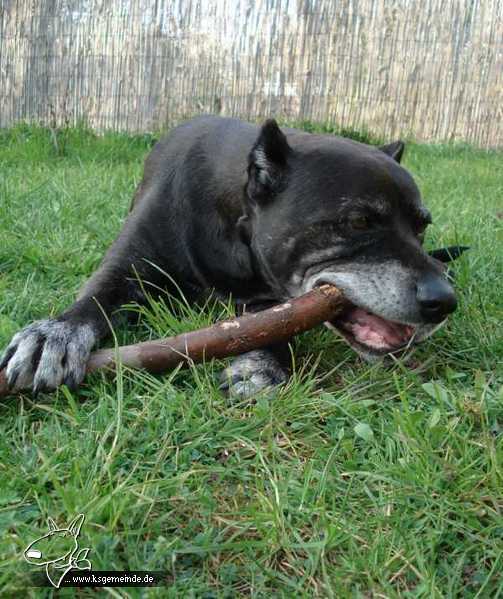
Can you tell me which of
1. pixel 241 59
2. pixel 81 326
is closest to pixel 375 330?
pixel 81 326

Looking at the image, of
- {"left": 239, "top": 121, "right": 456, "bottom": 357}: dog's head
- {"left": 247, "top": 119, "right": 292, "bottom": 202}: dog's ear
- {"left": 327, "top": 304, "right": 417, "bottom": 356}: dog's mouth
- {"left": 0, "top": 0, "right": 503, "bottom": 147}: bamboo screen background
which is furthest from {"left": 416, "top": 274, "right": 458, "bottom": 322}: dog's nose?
{"left": 0, "top": 0, "right": 503, "bottom": 147}: bamboo screen background

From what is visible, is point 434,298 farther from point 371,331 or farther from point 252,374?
point 252,374

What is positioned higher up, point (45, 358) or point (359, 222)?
point (359, 222)

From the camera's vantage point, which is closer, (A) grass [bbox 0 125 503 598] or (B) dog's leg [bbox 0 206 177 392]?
(A) grass [bbox 0 125 503 598]

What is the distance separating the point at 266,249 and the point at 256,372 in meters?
0.57

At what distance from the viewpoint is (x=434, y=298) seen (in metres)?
2.37

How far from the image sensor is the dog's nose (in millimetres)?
2375

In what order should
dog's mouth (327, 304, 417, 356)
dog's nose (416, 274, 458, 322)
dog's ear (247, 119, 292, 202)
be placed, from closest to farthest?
dog's nose (416, 274, 458, 322) < dog's mouth (327, 304, 417, 356) < dog's ear (247, 119, 292, 202)

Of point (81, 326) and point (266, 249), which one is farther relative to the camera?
point (266, 249)

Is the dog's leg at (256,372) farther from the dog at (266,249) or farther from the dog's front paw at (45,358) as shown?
the dog's front paw at (45,358)

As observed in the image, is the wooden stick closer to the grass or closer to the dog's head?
the grass

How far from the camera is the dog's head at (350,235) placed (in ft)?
8.02

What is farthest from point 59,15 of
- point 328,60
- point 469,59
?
point 469,59

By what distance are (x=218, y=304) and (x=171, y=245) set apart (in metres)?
0.32
